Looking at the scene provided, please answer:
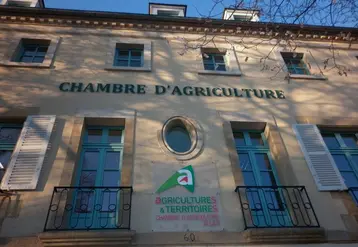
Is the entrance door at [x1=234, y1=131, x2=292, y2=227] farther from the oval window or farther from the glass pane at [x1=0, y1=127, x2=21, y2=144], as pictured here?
the glass pane at [x1=0, y1=127, x2=21, y2=144]

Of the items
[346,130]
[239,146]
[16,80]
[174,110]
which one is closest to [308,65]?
[346,130]

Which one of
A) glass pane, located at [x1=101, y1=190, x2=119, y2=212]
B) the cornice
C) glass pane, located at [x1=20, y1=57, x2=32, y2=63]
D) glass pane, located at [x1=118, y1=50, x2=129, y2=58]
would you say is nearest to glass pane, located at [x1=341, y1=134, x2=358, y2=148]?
the cornice

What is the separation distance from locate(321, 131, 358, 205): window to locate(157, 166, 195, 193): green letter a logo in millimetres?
3255

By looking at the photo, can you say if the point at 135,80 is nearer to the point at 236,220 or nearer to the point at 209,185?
the point at 209,185

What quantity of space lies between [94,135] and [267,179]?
386cm

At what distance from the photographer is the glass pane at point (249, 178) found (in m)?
5.64

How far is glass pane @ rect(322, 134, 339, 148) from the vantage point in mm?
6555

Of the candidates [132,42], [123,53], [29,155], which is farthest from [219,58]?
[29,155]

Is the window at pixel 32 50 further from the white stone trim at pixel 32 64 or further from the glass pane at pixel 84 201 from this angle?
the glass pane at pixel 84 201

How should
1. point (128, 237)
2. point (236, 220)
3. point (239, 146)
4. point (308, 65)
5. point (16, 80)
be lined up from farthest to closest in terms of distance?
point (308, 65)
point (16, 80)
point (239, 146)
point (236, 220)
point (128, 237)

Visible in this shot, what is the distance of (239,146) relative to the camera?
6266mm

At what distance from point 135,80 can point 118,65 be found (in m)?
0.99

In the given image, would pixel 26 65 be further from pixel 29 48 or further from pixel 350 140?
pixel 350 140

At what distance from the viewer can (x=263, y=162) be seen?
607cm
